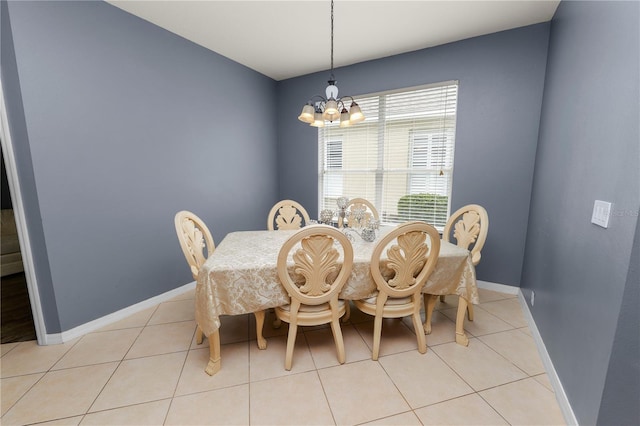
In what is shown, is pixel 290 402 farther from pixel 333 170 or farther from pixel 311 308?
pixel 333 170

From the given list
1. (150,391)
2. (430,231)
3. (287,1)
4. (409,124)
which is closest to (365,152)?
(409,124)

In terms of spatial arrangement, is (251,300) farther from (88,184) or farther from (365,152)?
(365,152)

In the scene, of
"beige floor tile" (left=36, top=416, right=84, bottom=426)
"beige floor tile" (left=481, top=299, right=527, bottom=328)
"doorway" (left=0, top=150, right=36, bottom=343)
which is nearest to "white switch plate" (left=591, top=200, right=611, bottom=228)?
"beige floor tile" (left=481, top=299, right=527, bottom=328)

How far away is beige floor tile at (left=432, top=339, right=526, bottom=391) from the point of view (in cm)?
155

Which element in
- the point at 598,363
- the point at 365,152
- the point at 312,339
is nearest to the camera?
the point at 598,363

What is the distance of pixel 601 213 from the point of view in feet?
3.70

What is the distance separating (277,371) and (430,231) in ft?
4.32

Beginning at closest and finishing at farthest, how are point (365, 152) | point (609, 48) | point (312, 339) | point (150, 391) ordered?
point (609, 48), point (150, 391), point (312, 339), point (365, 152)

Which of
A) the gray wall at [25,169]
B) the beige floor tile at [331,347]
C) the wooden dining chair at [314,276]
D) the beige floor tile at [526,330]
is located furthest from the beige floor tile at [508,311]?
the gray wall at [25,169]

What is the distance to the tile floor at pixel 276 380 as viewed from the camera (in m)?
1.32

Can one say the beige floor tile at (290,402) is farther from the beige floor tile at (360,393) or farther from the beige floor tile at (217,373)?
the beige floor tile at (217,373)

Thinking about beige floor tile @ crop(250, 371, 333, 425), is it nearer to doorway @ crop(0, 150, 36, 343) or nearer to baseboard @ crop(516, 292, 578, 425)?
baseboard @ crop(516, 292, 578, 425)

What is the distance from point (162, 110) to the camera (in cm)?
244

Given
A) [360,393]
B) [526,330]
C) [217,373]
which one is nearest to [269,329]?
[217,373]
